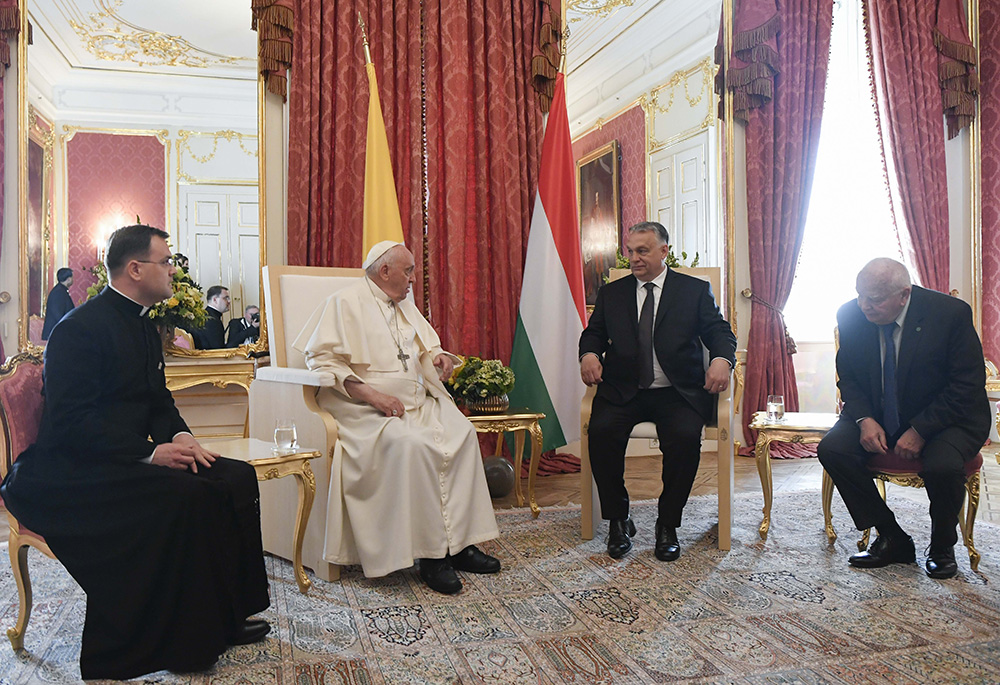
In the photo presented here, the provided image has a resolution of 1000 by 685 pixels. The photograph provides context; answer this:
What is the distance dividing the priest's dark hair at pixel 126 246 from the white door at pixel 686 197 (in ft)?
15.3

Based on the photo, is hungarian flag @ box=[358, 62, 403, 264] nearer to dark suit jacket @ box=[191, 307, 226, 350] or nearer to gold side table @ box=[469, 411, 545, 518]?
dark suit jacket @ box=[191, 307, 226, 350]

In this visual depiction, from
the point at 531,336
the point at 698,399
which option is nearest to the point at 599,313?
the point at 698,399

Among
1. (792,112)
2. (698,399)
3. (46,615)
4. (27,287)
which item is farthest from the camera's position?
(792,112)

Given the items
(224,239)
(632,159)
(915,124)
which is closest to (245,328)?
(224,239)

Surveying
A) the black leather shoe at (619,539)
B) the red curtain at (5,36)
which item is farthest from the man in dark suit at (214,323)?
the black leather shoe at (619,539)

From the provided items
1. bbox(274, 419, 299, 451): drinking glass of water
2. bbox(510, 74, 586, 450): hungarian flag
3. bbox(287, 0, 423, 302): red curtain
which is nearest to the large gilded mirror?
bbox(287, 0, 423, 302): red curtain

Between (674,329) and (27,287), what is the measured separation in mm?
3535

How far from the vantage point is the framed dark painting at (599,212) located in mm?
6691

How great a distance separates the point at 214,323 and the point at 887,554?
11.5 ft

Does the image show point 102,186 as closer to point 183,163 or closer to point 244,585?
point 183,163

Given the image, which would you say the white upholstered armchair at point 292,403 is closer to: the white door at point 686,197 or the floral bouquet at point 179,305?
the floral bouquet at point 179,305

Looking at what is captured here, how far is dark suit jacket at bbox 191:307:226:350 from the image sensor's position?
13.9ft

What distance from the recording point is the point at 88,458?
2082mm

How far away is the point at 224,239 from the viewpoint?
14.2 feet
